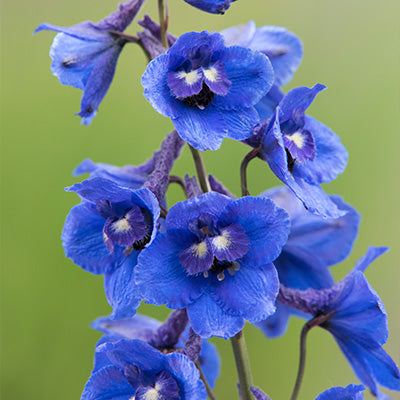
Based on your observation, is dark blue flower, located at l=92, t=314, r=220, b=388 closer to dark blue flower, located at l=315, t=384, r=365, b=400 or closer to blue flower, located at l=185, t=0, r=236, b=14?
dark blue flower, located at l=315, t=384, r=365, b=400

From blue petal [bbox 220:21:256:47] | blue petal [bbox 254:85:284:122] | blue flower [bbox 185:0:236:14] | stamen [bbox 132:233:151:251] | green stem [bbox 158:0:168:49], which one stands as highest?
blue flower [bbox 185:0:236:14]

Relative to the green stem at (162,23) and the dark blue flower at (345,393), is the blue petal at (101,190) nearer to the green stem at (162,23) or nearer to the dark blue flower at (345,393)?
the green stem at (162,23)

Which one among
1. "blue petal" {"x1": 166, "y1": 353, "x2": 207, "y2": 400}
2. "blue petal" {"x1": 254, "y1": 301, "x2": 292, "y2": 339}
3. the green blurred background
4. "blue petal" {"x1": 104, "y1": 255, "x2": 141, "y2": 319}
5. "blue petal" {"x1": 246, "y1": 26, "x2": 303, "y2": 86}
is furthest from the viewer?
the green blurred background

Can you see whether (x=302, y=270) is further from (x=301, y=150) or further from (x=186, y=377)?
(x=186, y=377)

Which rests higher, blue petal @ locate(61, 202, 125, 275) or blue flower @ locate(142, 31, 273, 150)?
blue flower @ locate(142, 31, 273, 150)

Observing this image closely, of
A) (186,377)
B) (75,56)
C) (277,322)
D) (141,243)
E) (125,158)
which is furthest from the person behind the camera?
(125,158)

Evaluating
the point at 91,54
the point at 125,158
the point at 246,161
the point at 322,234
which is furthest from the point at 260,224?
the point at 125,158

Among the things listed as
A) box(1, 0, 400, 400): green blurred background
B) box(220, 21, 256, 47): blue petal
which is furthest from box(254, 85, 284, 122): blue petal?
box(1, 0, 400, 400): green blurred background

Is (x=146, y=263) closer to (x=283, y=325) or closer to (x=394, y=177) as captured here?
(x=283, y=325)
